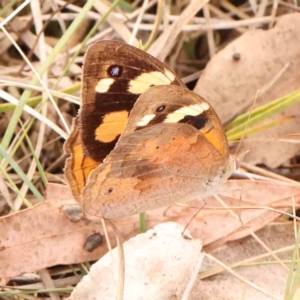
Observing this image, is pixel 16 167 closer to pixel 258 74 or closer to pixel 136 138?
pixel 136 138


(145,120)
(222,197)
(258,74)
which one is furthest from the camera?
(258,74)

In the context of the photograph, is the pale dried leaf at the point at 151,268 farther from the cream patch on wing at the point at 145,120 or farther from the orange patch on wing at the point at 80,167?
the cream patch on wing at the point at 145,120

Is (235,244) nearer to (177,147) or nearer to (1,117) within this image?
(177,147)

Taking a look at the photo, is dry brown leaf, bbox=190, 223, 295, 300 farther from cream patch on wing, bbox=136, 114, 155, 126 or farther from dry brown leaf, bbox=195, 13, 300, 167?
cream patch on wing, bbox=136, 114, 155, 126

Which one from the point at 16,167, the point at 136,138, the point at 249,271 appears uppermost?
the point at 136,138

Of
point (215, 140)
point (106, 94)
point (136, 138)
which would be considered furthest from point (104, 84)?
point (215, 140)
